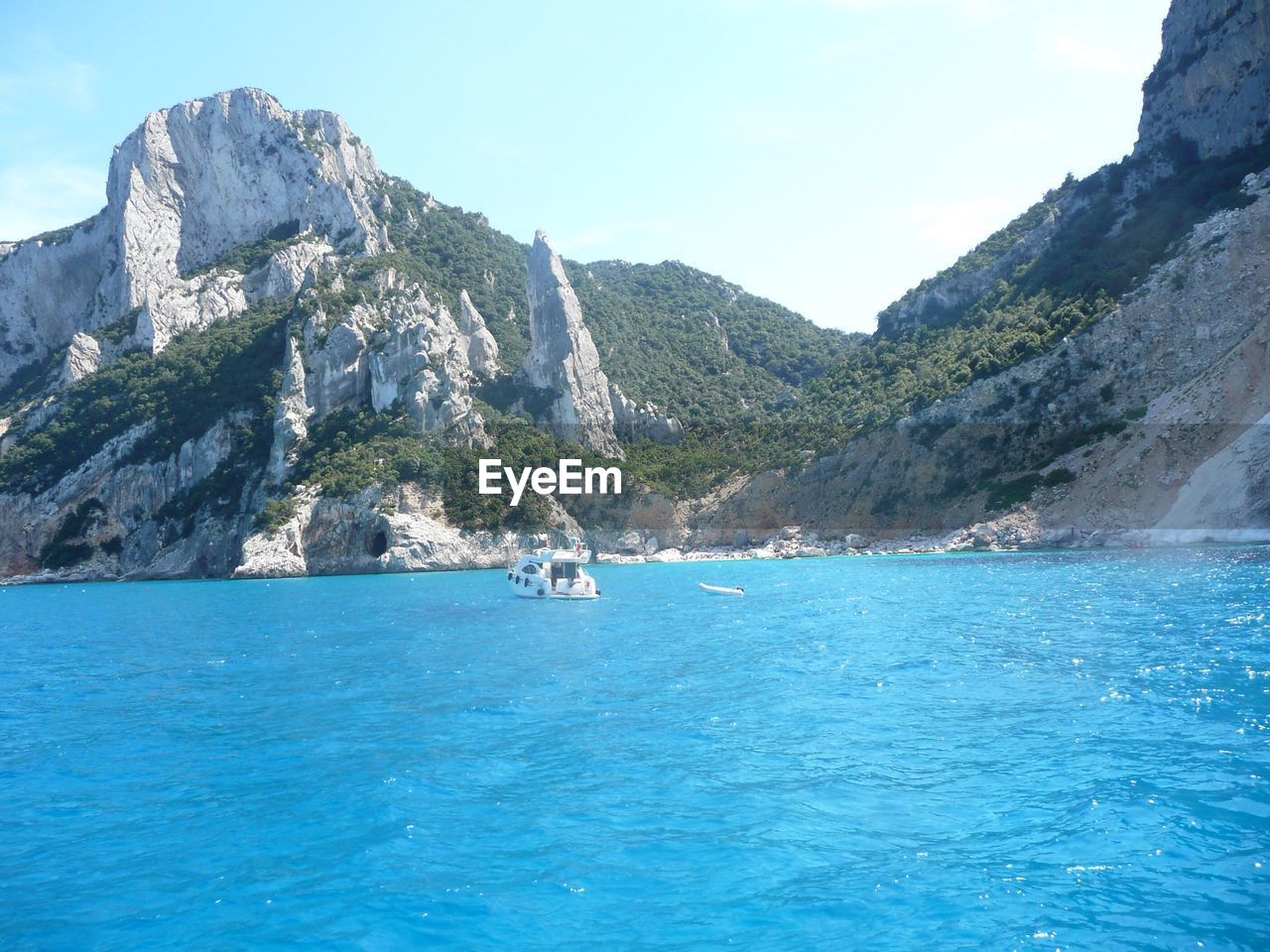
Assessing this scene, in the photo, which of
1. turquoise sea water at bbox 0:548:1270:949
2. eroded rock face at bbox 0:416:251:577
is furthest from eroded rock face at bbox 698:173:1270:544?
eroded rock face at bbox 0:416:251:577

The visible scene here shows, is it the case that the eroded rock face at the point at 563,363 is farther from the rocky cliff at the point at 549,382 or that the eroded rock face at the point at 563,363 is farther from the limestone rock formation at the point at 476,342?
the limestone rock formation at the point at 476,342

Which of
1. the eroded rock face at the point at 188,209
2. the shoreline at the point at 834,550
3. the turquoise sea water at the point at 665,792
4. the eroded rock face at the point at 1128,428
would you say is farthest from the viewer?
the eroded rock face at the point at 188,209

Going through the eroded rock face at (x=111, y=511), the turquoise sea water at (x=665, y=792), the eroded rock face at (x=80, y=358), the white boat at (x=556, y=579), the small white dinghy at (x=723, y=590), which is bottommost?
the turquoise sea water at (x=665, y=792)

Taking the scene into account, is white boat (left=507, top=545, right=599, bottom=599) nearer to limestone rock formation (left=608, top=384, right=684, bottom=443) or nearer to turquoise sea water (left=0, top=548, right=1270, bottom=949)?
turquoise sea water (left=0, top=548, right=1270, bottom=949)

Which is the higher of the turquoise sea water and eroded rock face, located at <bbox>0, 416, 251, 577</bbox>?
eroded rock face, located at <bbox>0, 416, 251, 577</bbox>

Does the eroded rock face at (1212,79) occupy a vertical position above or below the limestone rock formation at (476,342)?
above

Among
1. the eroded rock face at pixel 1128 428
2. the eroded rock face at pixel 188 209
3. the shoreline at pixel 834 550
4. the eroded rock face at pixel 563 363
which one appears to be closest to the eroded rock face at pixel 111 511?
the shoreline at pixel 834 550
